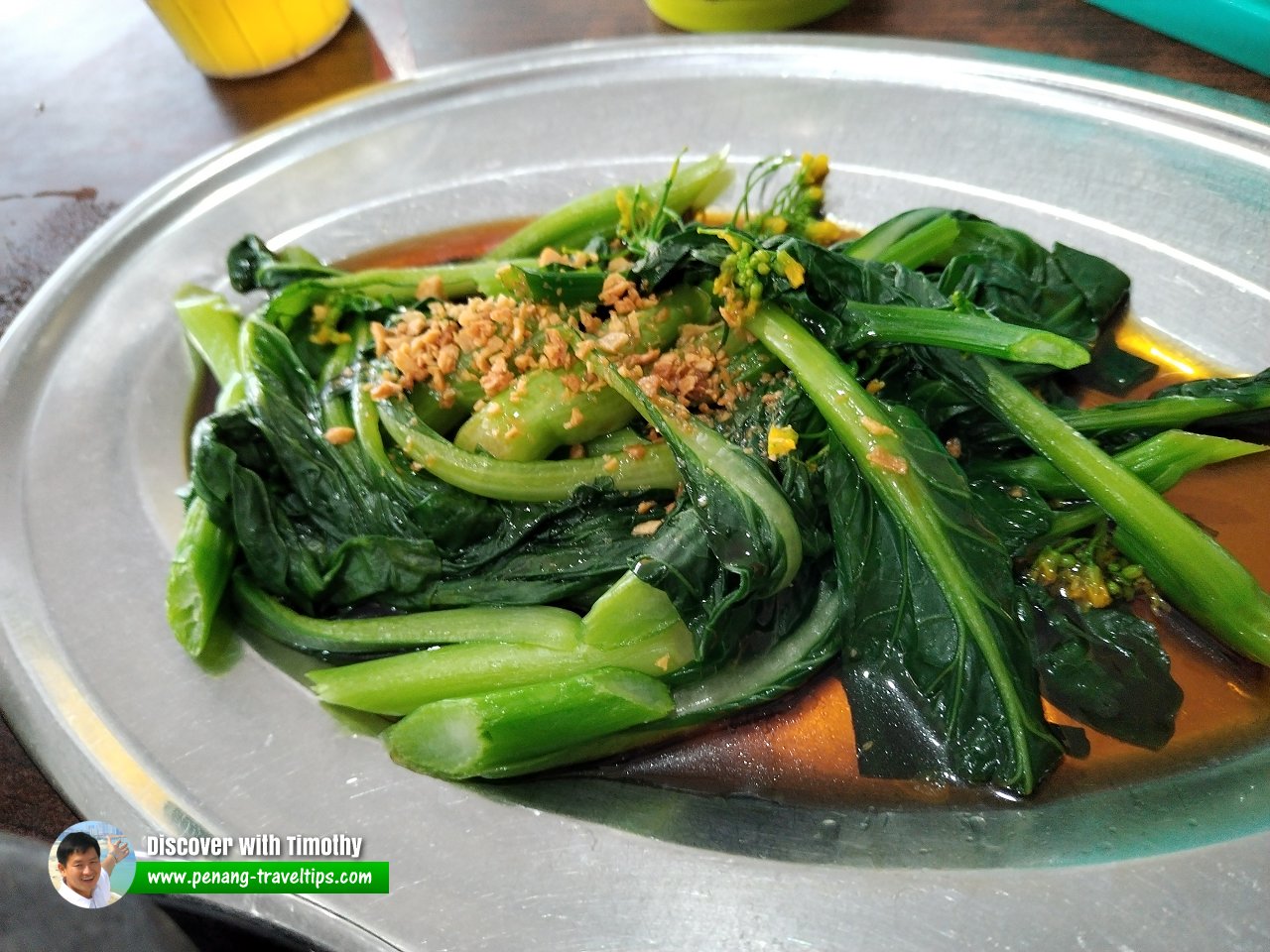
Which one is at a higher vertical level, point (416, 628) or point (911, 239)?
point (911, 239)

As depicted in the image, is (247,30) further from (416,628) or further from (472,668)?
(472,668)

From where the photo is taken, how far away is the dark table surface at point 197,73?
3.01m

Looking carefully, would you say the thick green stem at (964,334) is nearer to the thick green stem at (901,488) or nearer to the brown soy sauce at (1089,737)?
the thick green stem at (901,488)

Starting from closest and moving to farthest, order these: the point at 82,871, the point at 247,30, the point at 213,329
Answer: the point at 82,871 → the point at 213,329 → the point at 247,30

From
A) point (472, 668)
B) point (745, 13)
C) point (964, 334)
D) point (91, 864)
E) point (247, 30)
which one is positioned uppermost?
point (247, 30)

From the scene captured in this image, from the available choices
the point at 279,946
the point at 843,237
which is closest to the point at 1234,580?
the point at 843,237

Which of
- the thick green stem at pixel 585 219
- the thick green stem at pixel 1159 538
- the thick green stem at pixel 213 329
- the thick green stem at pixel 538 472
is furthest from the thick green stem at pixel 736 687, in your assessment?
the thick green stem at pixel 213 329

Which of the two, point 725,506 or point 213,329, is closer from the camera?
point 725,506

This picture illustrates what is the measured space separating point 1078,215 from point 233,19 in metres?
3.38

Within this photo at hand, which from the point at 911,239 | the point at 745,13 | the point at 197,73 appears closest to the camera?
the point at 911,239

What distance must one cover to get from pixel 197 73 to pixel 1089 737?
14.8 ft

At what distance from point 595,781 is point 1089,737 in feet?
3.60

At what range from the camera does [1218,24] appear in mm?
2695

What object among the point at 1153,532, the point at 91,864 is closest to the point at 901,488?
the point at 1153,532
